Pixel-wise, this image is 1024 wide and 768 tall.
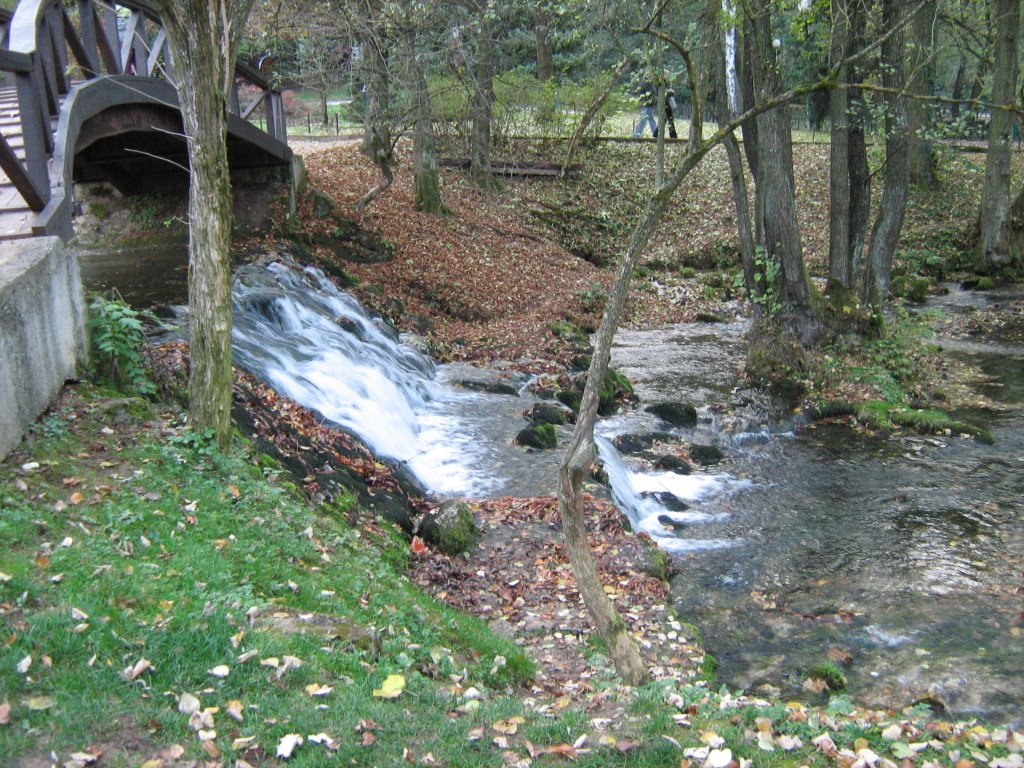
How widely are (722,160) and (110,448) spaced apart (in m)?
29.2

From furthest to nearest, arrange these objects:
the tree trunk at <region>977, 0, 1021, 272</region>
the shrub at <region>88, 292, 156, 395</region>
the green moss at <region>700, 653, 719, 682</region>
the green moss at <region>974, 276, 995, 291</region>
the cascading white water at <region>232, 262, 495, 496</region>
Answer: the green moss at <region>974, 276, 995, 291</region> < the tree trunk at <region>977, 0, 1021, 272</region> < the cascading white water at <region>232, 262, 495, 496</region> < the shrub at <region>88, 292, 156, 395</region> < the green moss at <region>700, 653, 719, 682</region>

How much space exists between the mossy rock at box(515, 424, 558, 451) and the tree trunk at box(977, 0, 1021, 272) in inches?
623

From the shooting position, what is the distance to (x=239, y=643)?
4957 millimetres

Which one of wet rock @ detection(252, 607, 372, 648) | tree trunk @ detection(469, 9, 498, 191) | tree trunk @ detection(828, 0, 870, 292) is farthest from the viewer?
tree trunk @ detection(469, 9, 498, 191)

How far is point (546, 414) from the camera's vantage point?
13539 millimetres

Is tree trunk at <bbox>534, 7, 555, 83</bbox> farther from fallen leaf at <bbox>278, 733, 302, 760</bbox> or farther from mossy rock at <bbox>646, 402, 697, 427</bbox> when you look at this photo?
fallen leaf at <bbox>278, 733, 302, 760</bbox>

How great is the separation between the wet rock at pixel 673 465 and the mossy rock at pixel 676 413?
6.36ft

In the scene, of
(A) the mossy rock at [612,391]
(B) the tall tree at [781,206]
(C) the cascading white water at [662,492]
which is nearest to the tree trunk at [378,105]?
(B) the tall tree at [781,206]

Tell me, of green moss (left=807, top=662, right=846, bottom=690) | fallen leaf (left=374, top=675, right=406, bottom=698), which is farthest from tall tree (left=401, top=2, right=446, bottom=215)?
fallen leaf (left=374, top=675, right=406, bottom=698)

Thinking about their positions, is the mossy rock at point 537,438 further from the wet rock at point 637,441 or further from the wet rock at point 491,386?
the wet rock at point 491,386

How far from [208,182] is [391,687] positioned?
4.59 meters

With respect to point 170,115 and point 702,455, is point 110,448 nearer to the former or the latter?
point 702,455

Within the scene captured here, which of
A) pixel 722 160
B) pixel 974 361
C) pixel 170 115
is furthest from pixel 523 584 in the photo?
pixel 722 160

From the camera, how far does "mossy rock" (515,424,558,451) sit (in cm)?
1230
